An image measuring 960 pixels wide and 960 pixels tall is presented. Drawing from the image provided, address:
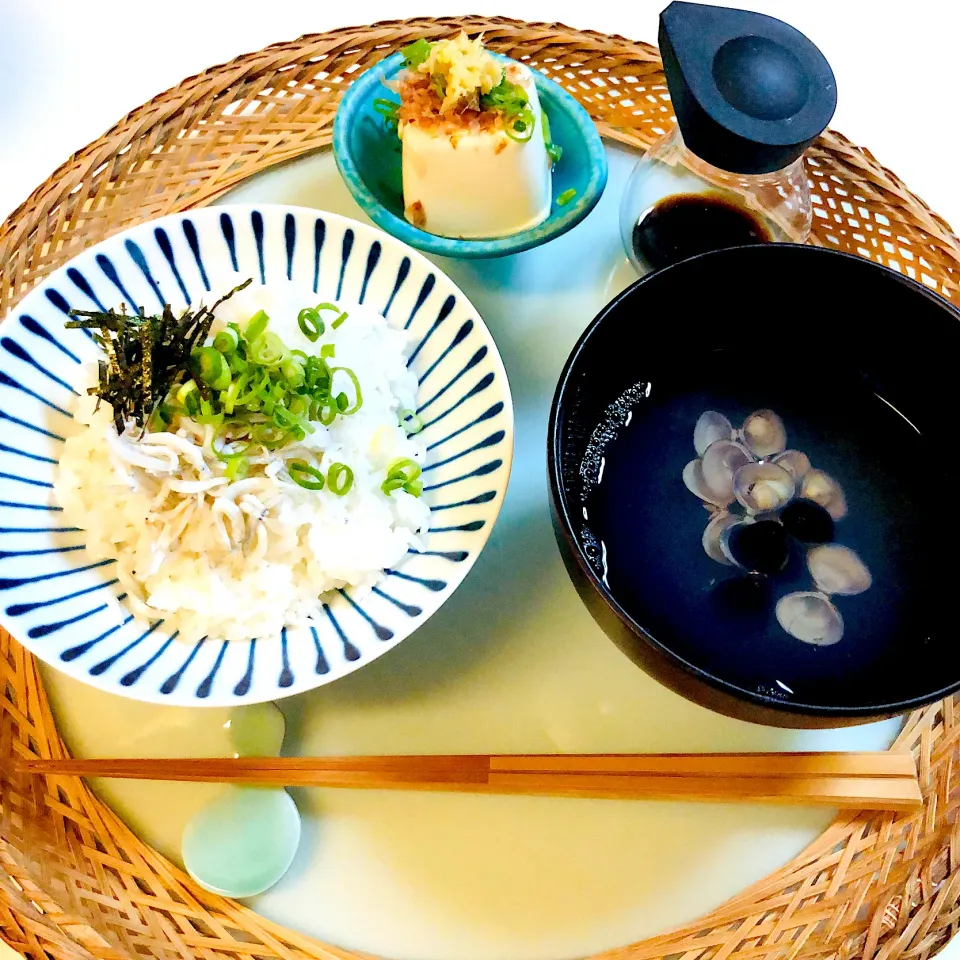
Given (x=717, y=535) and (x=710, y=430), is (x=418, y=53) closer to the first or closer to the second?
(x=710, y=430)

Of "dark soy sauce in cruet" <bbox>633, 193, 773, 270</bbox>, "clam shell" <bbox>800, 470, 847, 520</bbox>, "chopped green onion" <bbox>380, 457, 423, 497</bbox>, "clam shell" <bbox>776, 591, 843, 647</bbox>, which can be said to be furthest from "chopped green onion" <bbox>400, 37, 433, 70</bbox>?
"clam shell" <bbox>776, 591, 843, 647</bbox>

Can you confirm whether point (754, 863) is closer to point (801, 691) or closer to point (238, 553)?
point (801, 691)

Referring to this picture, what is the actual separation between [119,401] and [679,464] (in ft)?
2.46

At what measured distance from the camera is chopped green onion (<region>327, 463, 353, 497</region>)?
3.70ft

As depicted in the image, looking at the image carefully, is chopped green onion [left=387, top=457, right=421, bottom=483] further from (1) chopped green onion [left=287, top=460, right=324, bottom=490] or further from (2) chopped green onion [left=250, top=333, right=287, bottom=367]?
(2) chopped green onion [left=250, top=333, right=287, bottom=367]

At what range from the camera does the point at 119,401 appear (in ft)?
3.54

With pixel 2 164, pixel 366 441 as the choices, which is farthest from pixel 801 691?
pixel 2 164

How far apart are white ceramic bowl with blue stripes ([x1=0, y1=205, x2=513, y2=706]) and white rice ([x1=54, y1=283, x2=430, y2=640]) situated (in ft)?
0.08

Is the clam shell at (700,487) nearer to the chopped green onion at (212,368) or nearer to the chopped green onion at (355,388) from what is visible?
the chopped green onion at (355,388)

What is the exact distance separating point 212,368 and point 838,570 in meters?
0.86

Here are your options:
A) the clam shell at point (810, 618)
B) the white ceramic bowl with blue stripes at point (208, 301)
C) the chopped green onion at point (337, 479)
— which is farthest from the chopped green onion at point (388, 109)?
the clam shell at point (810, 618)

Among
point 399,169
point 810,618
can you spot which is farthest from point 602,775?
point 399,169

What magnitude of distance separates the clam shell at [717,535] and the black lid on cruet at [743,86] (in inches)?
18.5

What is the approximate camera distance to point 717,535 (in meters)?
1.12
